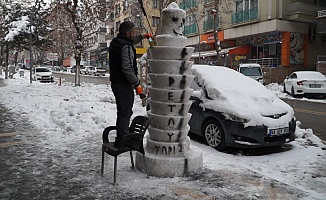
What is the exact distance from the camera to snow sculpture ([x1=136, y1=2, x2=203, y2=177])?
14.8 ft

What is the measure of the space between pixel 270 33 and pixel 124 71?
2602cm

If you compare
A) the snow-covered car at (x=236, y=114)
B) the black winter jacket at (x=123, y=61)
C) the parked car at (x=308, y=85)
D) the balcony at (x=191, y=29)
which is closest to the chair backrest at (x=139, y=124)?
the black winter jacket at (x=123, y=61)

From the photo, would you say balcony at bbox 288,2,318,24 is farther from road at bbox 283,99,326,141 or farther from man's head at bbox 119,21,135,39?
man's head at bbox 119,21,135,39

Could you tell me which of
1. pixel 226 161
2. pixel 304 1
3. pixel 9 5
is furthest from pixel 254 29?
pixel 226 161

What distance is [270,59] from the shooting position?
1105 inches

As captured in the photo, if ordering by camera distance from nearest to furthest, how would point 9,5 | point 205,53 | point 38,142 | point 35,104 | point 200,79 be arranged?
point 38,142 → point 200,79 → point 35,104 → point 9,5 → point 205,53

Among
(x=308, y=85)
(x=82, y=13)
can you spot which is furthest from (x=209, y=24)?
(x=308, y=85)

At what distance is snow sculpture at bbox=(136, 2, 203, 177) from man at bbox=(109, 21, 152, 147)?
13.6 inches

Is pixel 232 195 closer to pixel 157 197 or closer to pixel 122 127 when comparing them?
pixel 157 197

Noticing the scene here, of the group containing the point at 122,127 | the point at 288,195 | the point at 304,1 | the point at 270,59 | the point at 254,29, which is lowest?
the point at 288,195

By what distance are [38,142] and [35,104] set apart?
5.37 meters

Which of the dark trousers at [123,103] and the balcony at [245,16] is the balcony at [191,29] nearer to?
the balcony at [245,16]

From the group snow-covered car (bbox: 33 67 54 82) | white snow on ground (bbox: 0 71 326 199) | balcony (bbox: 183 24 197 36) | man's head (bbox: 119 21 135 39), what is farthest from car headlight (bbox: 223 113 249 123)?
balcony (bbox: 183 24 197 36)

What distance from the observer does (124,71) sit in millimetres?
4180
